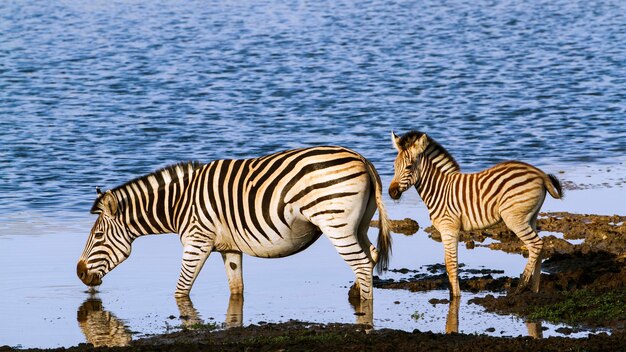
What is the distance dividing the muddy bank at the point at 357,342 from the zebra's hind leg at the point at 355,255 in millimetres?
1226

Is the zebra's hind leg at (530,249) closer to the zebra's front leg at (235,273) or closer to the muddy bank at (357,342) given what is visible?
the muddy bank at (357,342)

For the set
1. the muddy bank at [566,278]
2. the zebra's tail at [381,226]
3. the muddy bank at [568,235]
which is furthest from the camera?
the muddy bank at [568,235]

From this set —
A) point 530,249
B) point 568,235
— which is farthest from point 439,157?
point 568,235

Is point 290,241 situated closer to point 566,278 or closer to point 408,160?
point 408,160

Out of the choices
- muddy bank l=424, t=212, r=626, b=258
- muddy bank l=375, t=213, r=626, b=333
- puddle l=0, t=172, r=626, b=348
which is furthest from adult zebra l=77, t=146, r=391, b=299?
muddy bank l=424, t=212, r=626, b=258

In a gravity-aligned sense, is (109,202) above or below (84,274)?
above

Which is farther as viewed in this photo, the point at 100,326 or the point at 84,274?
the point at 84,274

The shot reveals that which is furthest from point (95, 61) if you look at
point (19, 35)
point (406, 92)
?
point (406, 92)

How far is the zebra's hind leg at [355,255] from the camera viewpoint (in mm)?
12297

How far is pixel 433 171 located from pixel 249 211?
195 centimetres

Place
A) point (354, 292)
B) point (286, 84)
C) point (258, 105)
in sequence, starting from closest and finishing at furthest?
point (354, 292), point (258, 105), point (286, 84)

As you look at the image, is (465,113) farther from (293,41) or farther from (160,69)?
(293,41)

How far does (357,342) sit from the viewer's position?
10188 mm

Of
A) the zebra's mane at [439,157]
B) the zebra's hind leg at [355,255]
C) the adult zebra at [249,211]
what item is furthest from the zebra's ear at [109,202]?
the zebra's mane at [439,157]
